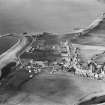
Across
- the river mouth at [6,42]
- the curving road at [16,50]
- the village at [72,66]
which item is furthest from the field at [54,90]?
the river mouth at [6,42]

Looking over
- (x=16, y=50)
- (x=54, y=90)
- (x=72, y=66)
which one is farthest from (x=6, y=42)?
(x=54, y=90)

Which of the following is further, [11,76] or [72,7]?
[72,7]

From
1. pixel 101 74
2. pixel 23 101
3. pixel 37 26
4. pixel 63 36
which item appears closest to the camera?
pixel 23 101

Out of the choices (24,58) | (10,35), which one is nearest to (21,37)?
(10,35)

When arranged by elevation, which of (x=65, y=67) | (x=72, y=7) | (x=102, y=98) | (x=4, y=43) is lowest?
(x=102, y=98)

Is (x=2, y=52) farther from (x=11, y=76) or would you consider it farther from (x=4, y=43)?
(x=11, y=76)

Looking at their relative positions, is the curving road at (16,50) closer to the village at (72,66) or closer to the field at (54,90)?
the village at (72,66)

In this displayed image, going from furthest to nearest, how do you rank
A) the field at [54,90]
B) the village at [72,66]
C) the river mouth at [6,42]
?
the river mouth at [6,42]
the village at [72,66]
the field at [54,90]
